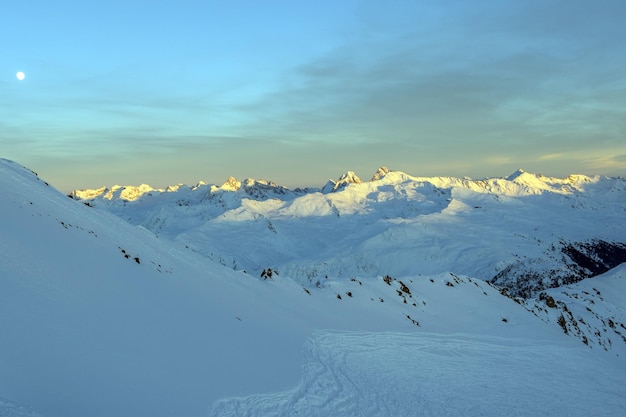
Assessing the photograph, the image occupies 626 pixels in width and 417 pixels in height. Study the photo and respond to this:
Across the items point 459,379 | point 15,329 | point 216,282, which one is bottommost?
point 459,379

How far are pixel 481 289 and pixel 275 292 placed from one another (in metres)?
28.0

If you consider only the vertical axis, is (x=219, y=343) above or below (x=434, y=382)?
above

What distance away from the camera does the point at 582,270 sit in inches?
7820

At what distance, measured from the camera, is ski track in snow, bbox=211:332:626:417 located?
16.6 m

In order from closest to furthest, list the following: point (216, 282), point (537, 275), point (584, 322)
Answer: point (216, 282) → point (584, 322) → point (537, 275)

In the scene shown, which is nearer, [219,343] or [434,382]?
[219,343]

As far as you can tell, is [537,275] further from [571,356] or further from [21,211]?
[21,211]

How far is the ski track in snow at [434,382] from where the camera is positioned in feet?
54.3

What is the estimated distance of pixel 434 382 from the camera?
71.8 ft

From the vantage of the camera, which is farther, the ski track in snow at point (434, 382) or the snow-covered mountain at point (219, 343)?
the ski track in snow at point (434, 382)

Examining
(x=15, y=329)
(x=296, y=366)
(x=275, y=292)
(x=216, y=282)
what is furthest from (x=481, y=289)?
(x=15, y=329)

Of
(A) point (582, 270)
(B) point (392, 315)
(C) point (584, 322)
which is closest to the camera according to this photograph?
(B) point (392, 315)

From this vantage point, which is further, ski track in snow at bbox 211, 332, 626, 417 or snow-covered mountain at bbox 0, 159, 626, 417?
ski track in snow at bbox 211, 332, 626, 417

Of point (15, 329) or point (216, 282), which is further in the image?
point (216, 282)
